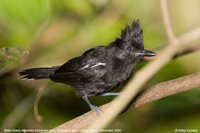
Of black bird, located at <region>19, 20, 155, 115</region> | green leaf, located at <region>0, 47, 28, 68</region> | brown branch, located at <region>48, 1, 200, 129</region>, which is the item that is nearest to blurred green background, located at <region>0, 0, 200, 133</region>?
green leaf, located at <region>0, 47, 28, 68</region>

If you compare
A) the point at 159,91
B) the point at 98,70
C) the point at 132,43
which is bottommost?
the point at 159,91

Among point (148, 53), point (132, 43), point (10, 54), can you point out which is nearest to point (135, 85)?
point (10, 54)

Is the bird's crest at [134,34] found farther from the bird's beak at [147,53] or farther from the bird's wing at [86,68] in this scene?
the bird's wing at [86,68]

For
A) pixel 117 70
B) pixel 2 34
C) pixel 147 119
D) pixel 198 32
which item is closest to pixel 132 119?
pixel 147 119

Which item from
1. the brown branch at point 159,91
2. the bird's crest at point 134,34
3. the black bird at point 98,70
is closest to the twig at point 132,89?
the brown branch at point 159,91

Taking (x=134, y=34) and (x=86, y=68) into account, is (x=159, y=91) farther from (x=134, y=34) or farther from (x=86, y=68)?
(x=86, y=68)

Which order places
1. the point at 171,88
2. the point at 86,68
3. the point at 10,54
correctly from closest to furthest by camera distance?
1. the point at 10,54
2. the point at 171,88
3. the point at 86,68

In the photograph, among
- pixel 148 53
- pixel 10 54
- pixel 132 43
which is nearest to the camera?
pixel 10 54
